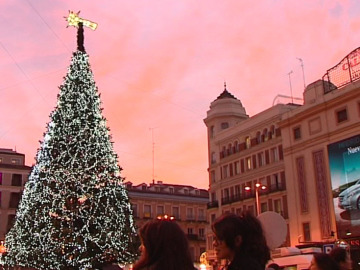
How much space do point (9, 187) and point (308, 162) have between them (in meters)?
32.3

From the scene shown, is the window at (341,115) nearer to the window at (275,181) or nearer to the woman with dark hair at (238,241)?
the window at (275,181)

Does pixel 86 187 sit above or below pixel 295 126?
below

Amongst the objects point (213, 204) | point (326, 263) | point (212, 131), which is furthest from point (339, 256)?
point (212, 131)

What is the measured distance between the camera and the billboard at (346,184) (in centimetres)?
3019

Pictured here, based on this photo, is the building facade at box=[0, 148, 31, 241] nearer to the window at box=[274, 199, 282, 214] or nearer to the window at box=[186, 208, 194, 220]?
the window at box=[186, 208, 194, 220]

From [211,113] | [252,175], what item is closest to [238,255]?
[252,175]

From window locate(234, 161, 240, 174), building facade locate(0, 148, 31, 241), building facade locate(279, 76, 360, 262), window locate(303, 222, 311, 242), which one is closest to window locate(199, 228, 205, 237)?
window locate(234, 161, 240, 174)

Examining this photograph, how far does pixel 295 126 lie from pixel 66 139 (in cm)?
1977

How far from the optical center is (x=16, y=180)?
5334cm

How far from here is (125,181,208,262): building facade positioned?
5950cm

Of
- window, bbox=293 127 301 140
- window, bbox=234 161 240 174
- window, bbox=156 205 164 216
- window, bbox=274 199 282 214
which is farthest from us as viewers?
window, bbox=156 205 164 216

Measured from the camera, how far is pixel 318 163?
109 feet

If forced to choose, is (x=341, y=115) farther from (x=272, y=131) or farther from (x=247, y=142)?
(x=247, y=142)

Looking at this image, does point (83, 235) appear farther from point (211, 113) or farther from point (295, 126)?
point (211, 113)
